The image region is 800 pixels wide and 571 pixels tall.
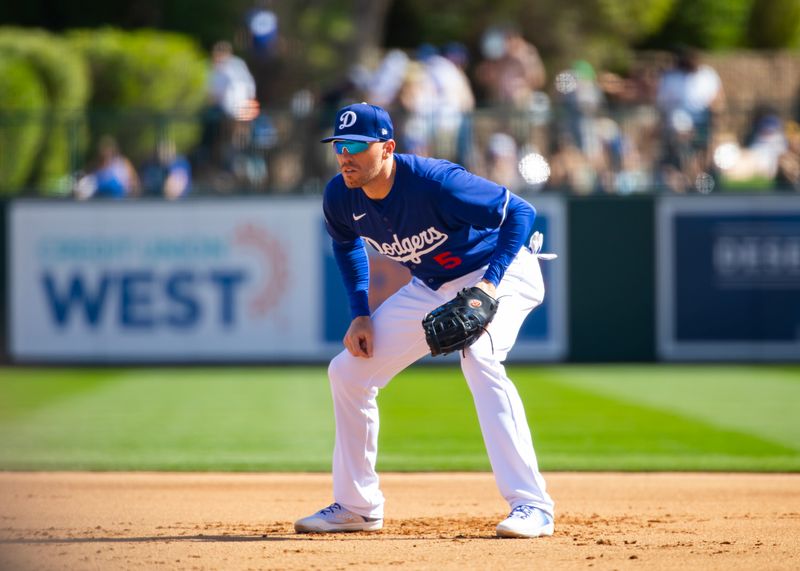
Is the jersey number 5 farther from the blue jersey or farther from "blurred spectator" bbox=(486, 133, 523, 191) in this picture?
"blurred spectator" bbox=(486, 133, 523, 191)

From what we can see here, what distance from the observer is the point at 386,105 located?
1548cm

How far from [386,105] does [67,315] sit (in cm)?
482

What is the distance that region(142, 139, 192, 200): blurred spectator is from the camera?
15.3 metres

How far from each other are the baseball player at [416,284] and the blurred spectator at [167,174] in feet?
32.6

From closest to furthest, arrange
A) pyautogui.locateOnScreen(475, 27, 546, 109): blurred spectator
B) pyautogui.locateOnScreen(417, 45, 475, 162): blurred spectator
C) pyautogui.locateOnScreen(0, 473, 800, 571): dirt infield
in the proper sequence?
pyautogui.locateOnScreen(0, 473, 800, 571): dirt infield → pyautogui.locateOnScreen(417, 45, 475, 162): blurred spectator → pyautogui.locateOnScreen(475, 27, 546, 109): blurred spectator

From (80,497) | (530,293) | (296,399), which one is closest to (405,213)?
(530,293)

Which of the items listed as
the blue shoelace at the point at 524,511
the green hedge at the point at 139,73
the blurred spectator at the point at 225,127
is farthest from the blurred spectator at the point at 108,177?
the blue shoelace at the point at 524,511

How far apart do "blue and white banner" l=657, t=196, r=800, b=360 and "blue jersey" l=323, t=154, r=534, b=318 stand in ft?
32.7

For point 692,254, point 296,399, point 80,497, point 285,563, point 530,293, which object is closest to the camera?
point 285,563

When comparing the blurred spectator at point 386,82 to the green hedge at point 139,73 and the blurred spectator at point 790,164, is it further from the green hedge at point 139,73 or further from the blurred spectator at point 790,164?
the green hedge at point 139,73

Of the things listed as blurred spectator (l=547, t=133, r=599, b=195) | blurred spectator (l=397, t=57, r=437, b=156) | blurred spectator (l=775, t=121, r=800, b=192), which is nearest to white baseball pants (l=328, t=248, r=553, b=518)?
blurred spectator (l=397, t=57, r=437, b=156)

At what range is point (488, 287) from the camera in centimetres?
529

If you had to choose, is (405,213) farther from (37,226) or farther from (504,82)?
(504,82)

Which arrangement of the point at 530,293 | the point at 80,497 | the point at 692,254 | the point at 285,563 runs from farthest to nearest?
the point at 692,254, the point at 80,497, the point at 530,293, the point at 285,563
